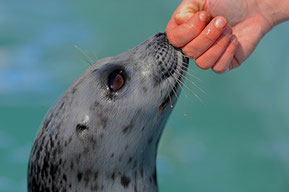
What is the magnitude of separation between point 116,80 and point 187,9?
535 mm

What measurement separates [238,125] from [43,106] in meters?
2.29

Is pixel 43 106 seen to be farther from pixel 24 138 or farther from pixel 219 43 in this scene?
pixel 219 43

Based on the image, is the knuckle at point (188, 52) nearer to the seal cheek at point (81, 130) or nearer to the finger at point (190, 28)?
the finger at point (190, 28)

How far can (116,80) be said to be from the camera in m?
2.57

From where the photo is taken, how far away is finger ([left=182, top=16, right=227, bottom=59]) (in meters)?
2.49

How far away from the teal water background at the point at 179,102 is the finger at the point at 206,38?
225cm

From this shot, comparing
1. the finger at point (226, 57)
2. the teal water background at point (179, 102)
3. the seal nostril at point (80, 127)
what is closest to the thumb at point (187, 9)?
the finger at point (226, 57)

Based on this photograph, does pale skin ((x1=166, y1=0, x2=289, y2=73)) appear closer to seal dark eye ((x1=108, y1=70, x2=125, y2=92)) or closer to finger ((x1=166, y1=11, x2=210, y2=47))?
finger ((x1=166, y1=11, x2=210, y2=47))

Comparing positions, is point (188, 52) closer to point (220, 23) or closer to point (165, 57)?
point (165, 57)

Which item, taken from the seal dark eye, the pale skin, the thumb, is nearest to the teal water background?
the pale skin

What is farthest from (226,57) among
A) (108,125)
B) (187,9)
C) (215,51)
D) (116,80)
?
(108,125)

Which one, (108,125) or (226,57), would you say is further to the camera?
(226,57)

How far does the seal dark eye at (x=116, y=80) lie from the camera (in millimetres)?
2564

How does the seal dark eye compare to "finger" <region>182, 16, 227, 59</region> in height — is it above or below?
below
